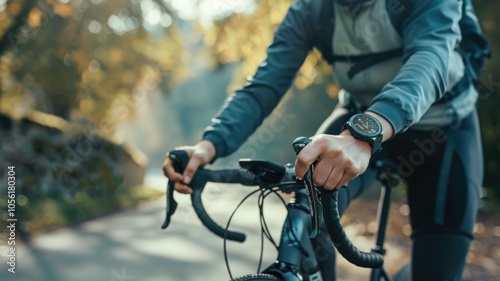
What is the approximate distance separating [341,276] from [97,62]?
1409 centimetres

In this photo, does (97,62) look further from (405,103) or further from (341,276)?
(405,103)

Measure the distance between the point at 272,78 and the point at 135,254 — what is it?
5.80m

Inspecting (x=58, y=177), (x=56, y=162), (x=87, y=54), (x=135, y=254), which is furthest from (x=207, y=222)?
(x=87, y=54)

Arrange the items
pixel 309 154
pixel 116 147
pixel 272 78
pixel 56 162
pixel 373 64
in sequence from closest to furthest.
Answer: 1. pixel 309 154
2. pixel 373 64
3. pixel 272 78
4. pixel 56 162
5. pixel 116 147

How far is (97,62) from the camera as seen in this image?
735 inches

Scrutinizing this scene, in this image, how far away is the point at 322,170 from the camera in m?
1.41

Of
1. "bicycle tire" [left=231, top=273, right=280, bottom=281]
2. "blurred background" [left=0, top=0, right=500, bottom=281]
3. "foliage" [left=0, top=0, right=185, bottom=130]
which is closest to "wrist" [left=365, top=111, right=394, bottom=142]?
"bicycle tire" [left=231, top=273, right=280, bottom=281]

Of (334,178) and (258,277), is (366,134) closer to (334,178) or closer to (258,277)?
(334,178)

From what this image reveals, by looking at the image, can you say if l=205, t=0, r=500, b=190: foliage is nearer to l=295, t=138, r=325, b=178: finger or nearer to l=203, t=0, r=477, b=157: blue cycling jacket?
l=203, t=0, r=477, b=157: blue cycling jacket

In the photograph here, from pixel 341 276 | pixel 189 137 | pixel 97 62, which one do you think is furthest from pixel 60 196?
pixel 189 137

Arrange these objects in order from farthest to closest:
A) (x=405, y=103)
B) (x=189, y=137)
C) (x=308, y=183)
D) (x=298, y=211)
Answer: (x=189, y=137) < (x=298, y=211) < (x=405, y=103) < (x=308, y=183)

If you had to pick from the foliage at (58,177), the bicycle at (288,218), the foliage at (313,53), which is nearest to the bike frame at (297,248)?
the bicycle at (288,218)

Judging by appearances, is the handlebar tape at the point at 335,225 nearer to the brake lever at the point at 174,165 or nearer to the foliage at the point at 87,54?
the brake lever at the point at 174,165

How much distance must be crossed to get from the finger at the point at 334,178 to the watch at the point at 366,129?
0.11 meters
